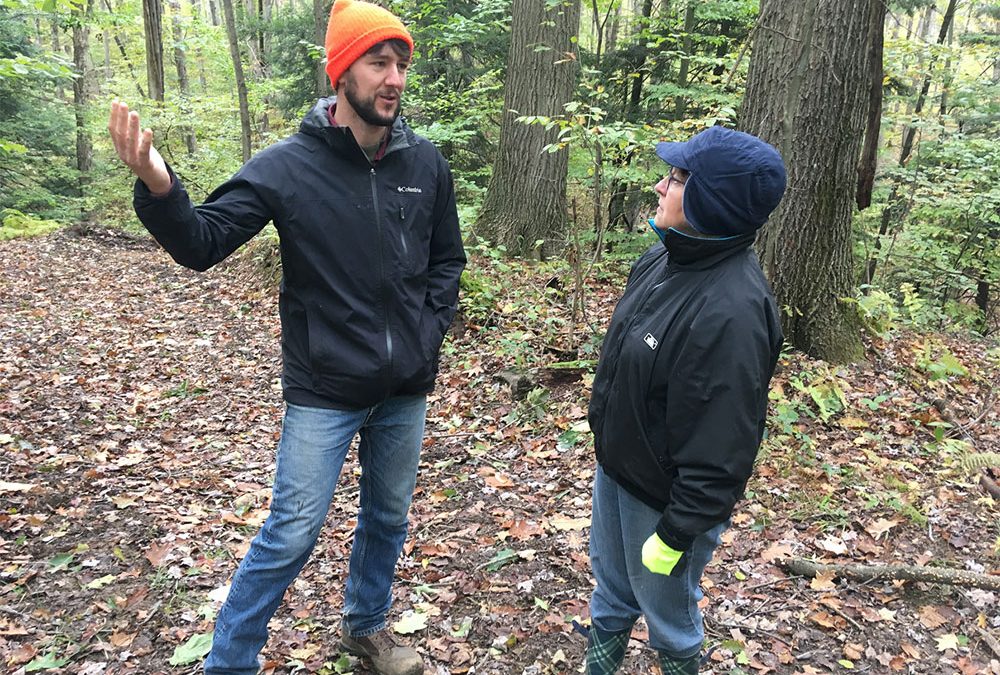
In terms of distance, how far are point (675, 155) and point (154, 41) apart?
17890mm

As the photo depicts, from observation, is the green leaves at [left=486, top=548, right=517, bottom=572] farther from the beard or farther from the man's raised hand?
the man's raised hand

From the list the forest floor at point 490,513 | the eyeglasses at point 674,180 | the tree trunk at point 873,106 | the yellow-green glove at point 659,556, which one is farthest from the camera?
the tree trunk at point 873,106

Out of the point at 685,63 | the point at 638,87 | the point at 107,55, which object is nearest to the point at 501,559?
the point at 685,63

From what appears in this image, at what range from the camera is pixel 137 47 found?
87.4ft

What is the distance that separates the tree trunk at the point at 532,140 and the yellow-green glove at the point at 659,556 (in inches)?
268

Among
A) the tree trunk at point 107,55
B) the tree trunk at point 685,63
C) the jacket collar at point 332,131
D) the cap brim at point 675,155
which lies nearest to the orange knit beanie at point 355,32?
the jacket collar at point 332,131

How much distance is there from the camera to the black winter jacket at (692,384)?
1853 millimetres

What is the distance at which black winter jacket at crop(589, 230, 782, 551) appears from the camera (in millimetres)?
1853

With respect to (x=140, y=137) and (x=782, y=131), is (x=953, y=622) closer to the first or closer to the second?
(x=782, y=131)

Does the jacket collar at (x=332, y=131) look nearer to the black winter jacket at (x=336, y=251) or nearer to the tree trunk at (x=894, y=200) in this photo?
the black winter jacket at (x=336, y=251)

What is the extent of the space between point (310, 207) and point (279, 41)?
18.8 meters

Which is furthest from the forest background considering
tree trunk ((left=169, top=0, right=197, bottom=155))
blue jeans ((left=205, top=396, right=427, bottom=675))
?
tree trunk ((left=169, top=0, right=197, bottom=155))

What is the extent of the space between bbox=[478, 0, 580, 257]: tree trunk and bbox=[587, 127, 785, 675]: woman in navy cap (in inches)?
255

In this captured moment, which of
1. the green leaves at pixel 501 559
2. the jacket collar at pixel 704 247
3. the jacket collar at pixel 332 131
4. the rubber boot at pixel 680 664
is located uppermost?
the jacket collar at pixel 332 131
